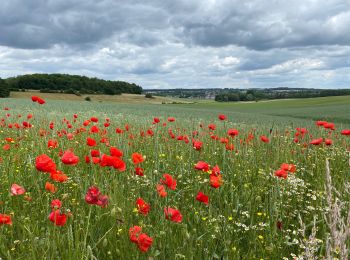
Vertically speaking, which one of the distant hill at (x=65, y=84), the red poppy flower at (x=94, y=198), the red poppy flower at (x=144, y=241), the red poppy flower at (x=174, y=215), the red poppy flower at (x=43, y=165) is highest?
the distant hill at (x=65, y=84)

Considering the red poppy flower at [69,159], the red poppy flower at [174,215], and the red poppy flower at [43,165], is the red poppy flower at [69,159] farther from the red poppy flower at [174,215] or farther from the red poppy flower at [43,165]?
the red poppy flower at [174,215]

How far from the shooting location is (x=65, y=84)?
8525 cm

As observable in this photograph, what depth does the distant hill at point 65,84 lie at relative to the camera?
269 feet

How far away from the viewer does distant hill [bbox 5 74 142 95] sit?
82.1 metres

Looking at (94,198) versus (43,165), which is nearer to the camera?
(94,198)

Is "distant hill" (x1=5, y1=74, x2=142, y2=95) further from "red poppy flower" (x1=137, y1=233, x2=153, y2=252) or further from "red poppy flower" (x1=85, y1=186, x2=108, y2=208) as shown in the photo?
"red poppy flower" (x1=137, y1=233, x2=153, y2=252)

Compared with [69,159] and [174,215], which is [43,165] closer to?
[69,159]

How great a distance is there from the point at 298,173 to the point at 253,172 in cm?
69

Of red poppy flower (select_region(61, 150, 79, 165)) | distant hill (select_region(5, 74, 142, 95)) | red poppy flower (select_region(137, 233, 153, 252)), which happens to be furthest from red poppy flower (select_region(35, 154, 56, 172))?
distant hill (select_region(5, 74, 142, 95))

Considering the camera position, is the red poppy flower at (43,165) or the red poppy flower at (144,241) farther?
the red poppy flower at (43,165)

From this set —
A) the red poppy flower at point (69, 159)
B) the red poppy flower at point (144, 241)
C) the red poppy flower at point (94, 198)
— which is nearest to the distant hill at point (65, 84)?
the red poppy flower at point (69, 159)

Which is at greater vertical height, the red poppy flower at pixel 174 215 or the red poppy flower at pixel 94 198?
the red poppy flower at pixel 94 198

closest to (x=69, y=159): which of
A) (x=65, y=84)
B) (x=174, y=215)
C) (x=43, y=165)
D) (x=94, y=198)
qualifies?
(x=43, y=165)

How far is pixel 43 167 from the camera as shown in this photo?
2281 millimetres
